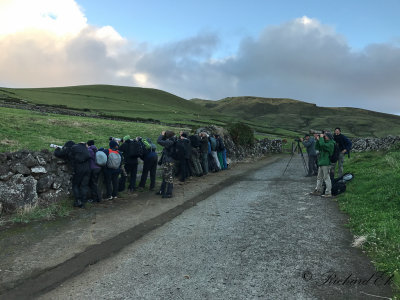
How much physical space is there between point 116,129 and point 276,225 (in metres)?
27.7

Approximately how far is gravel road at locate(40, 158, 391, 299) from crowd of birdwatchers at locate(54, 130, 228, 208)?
341 centimetres

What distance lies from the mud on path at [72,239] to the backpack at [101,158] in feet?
4.72

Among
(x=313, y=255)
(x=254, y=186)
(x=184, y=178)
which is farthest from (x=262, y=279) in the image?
(x=184, y=178)

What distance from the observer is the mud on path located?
5250 mm

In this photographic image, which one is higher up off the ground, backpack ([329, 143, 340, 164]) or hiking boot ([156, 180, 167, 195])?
backpack ([329, 143, 340, 164])

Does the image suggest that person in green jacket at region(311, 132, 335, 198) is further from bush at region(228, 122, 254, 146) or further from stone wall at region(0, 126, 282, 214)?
bush at region(228, 122, 254, 146)

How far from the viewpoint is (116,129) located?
32906 millimetres

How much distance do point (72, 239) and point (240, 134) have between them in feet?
74.6

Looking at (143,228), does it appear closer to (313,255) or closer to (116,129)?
(313,255)

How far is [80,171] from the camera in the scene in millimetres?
9852

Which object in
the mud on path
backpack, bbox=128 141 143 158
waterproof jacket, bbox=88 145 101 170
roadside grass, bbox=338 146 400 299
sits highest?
backpack, bbox=128 141 143 158

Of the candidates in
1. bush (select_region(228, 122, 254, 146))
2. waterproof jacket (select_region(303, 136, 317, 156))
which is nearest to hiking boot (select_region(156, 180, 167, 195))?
waterproof jacket (select_region(303, 136, 317, 156))

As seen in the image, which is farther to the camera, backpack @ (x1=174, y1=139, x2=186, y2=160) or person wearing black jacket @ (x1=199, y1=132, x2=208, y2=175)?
person wearing black jacket @ (x1=199, y1=132, x2=208, y2=175)

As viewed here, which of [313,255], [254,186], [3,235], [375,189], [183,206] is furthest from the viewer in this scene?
[254,186]
